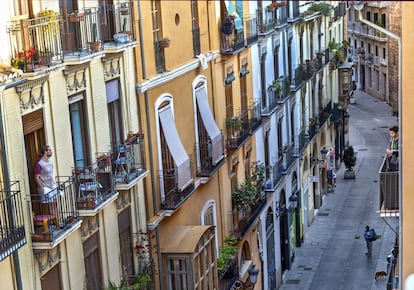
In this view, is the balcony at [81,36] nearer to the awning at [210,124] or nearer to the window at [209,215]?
the awning at [210,124]

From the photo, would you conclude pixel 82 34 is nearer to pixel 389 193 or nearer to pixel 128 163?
pixel 128 163

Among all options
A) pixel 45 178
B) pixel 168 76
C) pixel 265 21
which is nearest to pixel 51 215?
pixel 45 178

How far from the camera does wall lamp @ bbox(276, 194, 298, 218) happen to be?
3931 cm

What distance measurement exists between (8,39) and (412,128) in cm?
767

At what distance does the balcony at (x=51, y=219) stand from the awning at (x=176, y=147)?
7.16 meters

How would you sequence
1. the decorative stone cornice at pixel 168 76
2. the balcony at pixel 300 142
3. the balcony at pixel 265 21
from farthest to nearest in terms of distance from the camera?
the balcony at pixel 300 142
the balcony at pixel 265 21
the decorative stone cornice at pixel 168 76

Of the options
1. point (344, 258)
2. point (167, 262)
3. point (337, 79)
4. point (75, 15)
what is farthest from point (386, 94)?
point (75, 15)

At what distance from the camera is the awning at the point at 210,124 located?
2875 cm

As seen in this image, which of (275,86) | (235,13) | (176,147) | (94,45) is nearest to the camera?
(94,45)

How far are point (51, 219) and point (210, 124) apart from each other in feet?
40.6

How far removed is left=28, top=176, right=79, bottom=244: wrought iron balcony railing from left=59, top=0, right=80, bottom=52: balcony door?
289 centimetres

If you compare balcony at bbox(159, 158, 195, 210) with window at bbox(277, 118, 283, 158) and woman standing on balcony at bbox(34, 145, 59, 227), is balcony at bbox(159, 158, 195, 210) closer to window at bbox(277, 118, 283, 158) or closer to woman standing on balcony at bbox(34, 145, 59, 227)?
woman standing on balcony at bbox(34, 145, 59, 227)

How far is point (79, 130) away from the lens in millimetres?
20031

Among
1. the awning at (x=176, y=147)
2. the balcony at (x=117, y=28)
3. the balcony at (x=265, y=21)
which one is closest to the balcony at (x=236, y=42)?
the balcony at (x=265, y=21)
